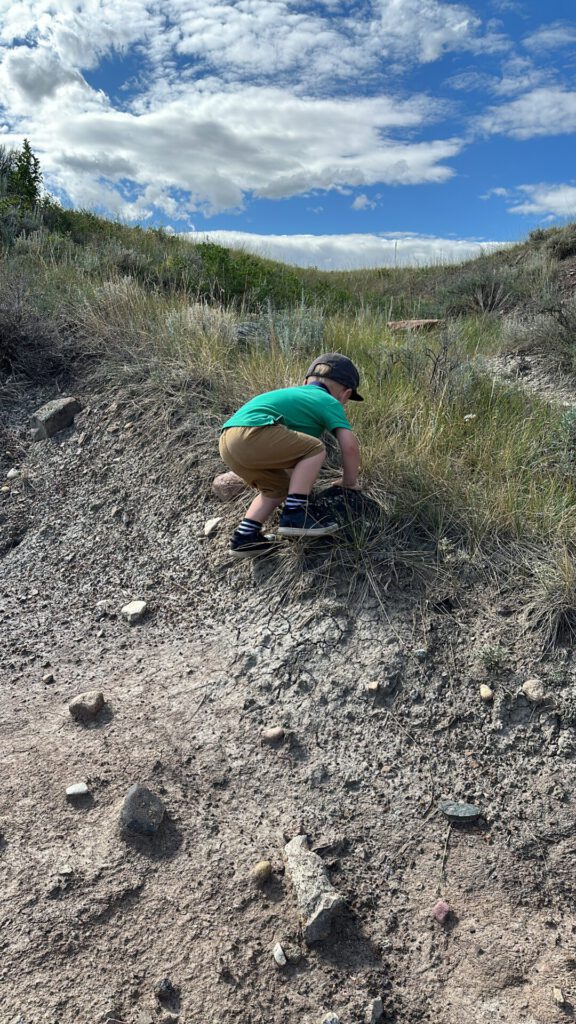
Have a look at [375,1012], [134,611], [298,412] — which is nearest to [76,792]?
[134,611]

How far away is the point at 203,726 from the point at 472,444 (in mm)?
2249

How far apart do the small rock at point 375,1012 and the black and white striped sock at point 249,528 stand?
2047 mm

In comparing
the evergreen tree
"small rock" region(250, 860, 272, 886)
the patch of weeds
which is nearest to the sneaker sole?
the patch of weeds

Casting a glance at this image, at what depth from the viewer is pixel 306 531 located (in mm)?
3324

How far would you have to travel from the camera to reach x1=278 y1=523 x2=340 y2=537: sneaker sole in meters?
3.32

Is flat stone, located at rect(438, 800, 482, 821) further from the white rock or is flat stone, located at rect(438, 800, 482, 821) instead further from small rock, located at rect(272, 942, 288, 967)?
the white rock

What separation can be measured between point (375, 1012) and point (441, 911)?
14.9 inches

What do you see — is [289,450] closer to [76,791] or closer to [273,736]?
[273,736]

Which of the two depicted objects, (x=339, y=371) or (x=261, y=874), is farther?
(x=339, y=371)

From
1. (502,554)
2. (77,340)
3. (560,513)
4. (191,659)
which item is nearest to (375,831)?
(191,659)

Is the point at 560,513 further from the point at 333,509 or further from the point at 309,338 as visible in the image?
the point at 309,338

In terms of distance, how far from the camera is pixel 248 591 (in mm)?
3521

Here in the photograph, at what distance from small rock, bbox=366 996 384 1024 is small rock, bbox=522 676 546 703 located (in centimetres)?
124

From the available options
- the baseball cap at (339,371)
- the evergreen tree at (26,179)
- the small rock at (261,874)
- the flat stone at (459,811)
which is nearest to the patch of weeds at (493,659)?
the flat stone at (459,811)
